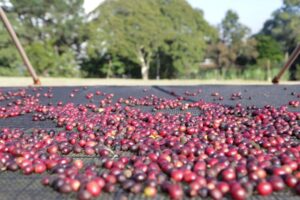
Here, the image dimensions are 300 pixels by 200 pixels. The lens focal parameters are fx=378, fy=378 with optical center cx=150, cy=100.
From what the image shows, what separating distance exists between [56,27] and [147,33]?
21.1 feet

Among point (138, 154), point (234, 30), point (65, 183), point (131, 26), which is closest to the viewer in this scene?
point (65, 183)

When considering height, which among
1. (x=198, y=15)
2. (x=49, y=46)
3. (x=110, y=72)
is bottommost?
(x=110, y=72)

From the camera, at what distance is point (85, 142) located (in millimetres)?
2676

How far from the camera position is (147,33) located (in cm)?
2075

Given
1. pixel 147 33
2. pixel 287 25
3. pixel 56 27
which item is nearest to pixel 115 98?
pixel 147 33

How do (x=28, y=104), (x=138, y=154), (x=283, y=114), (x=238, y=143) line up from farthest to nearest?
(x=28, y=104), (x=283, y=114), (x=238, y=143), (x=138, y=154)

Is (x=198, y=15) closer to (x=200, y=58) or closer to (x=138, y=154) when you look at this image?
(x=200, y=58)

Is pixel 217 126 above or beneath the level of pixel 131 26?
beneath

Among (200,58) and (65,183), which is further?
(200,58)

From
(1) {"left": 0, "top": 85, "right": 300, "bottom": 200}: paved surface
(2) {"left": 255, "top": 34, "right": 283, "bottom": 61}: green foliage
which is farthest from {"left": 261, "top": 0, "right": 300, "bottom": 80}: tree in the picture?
(1) {"left": 0, "top": 85, "right": 300, "bottom": 200}: paved surface

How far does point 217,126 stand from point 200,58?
19624mm

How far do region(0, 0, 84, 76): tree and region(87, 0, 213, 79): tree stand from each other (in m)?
1.51

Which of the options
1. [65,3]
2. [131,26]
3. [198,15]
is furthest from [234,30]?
[65,3]

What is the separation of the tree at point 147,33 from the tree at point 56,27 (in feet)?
4.96
